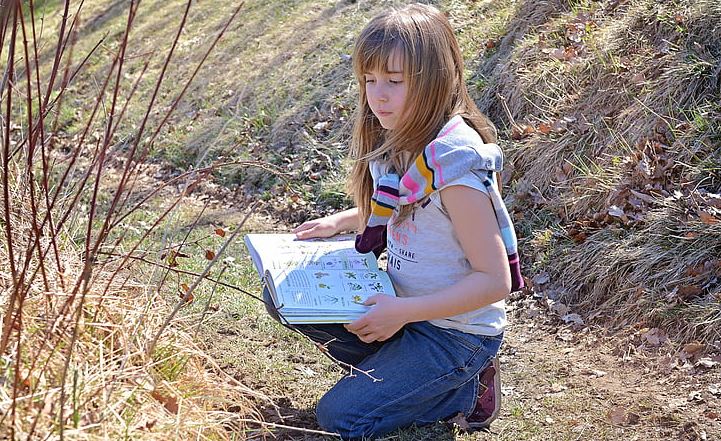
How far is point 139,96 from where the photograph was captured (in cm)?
926

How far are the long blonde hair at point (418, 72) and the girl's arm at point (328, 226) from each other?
42cm

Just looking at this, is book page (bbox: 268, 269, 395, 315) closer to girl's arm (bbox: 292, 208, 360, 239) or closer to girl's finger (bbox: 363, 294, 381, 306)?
girl's finger (bbox: 363, 294, 381, 306)

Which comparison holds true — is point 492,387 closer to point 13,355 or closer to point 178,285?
point 13,355

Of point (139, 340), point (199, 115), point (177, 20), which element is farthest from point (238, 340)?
point (177, 20)

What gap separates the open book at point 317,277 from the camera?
116 inches

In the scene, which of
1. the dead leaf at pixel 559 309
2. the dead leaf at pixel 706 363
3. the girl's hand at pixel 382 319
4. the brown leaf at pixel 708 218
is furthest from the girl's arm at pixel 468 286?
the brown leaf at pixel 708 218

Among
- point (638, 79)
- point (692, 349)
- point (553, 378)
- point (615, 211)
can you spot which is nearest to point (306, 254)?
point (553, 378)

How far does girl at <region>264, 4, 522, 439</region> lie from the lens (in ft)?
9.70

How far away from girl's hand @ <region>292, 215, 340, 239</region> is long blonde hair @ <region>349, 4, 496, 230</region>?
420 millimetres

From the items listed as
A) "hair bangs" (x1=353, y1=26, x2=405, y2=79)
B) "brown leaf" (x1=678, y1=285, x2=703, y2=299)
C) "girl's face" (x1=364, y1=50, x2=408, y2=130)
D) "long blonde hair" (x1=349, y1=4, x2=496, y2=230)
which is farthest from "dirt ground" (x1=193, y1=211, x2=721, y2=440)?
"hair bangs" (x1=353, y1=26, x2=405, y2=79)

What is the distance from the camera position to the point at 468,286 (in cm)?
294

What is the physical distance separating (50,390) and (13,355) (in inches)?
9.5

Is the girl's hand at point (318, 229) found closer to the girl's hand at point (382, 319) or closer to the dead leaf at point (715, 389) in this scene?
the girl's hand at point (382, 319)

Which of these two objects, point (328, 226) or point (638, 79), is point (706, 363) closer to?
point (328, 226)
